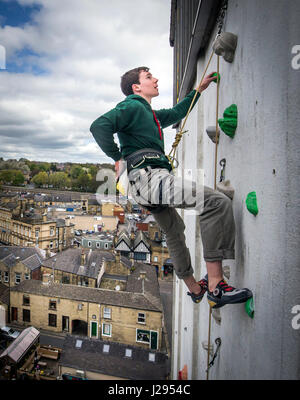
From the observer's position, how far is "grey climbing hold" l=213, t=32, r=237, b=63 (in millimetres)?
1632

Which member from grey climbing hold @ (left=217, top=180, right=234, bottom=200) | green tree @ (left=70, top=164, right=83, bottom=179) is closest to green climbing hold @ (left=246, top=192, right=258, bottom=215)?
grey climbing hold @ (left=217, top=180, right=234, bottom=200)

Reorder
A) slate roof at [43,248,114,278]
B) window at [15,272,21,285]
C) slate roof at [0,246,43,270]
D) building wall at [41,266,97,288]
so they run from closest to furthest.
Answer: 1. window at [15,272,21,285]
2. slate roof at [0,246,43,270]
3. building wall at [41,266,97,288]
4. slate roof at [43,248,114,278]

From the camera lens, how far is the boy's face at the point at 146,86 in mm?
2217

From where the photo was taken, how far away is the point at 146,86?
221cm

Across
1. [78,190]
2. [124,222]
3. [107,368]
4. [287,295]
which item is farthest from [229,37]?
[78,190]

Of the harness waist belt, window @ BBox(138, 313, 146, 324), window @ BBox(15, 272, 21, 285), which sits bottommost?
window @ BBox(138, 313, 146, 324)

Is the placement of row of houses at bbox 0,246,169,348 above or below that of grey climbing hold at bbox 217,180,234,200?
below

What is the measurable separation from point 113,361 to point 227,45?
1200cm

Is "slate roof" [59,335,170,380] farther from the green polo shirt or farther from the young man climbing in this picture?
the green polo shirt

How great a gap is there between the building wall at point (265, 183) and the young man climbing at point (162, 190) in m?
0.15

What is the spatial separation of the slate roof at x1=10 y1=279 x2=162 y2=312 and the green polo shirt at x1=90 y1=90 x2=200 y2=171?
486 inches

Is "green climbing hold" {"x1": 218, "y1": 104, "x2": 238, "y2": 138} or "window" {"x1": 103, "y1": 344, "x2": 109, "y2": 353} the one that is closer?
"green climbing hold" {"x1": 218, "y1": 104, "x2": 238, "y2": 138}

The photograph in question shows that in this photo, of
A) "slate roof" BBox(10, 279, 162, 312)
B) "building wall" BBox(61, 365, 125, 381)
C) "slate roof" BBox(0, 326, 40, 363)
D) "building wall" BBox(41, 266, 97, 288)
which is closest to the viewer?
"building wall" BBox(61, 365, 125, 381)
